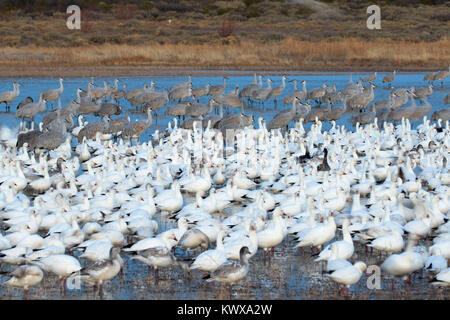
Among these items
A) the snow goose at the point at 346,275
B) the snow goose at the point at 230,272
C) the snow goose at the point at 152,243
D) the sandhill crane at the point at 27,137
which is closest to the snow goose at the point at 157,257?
the snow goose at the point at 152,243

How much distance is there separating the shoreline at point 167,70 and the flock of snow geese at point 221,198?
34.8ft

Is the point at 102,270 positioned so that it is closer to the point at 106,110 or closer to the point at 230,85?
the point at 106,110

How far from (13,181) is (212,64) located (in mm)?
20789

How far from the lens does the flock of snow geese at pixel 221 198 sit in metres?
8.93

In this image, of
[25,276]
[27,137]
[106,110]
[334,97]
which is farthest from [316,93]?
[25,276]

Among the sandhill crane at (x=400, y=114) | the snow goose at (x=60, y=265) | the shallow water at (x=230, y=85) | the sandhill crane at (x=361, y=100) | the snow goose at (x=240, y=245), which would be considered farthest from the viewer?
the shallow water at (x=230, y=85)

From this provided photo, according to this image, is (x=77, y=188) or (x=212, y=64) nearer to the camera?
(x=77, y=188)

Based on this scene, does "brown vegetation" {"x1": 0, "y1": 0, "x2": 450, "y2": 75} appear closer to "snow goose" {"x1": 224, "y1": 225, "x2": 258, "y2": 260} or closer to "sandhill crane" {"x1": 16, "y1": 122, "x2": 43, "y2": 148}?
"sandhill crane" {"x1": 16, "y1": 122, "x2": 43, "y2": 148}

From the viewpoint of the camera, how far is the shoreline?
30797 millimetres

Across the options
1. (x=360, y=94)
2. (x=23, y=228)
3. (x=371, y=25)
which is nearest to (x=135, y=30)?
(x=371, y=25)

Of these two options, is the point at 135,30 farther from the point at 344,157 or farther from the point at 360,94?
the point at 344,157

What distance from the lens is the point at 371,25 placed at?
4556cm

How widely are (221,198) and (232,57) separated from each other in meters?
22.4

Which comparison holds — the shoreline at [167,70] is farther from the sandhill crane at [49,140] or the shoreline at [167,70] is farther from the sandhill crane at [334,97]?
the sandhill crane at [49,140]
